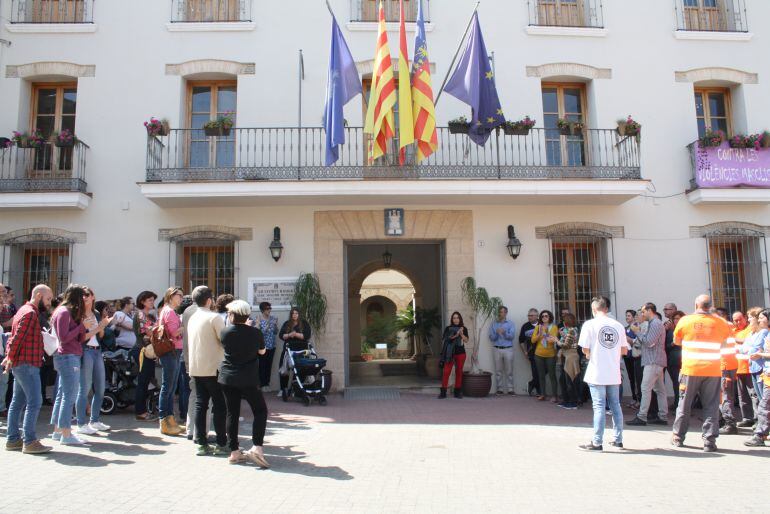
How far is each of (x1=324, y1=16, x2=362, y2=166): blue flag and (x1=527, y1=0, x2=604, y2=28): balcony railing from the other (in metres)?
4.27

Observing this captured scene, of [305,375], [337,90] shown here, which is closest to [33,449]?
[305,375]

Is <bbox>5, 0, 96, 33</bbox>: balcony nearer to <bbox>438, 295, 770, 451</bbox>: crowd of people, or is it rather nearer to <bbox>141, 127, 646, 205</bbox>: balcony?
<bbox>141, 127, 646, 205</bbox>: balcony

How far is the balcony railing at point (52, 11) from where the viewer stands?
462 inches

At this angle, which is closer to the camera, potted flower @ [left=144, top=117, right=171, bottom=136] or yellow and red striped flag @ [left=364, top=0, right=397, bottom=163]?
yellow and red striped flag @ [left=364, top=0, right=397, bottom=163]

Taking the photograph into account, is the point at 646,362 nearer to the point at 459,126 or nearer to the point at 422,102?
the point at 459,126

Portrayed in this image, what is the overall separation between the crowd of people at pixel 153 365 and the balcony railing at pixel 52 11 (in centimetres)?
669

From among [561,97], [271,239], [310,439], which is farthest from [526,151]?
[310,439]

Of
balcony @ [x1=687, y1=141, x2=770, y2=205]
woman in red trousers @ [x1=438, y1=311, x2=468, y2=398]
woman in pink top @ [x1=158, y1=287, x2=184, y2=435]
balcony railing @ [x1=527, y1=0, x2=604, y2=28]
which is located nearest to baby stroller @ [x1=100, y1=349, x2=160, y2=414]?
woman in pink top @ [x1=158, y1=287, x2=184, y2=435]

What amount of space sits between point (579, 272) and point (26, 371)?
9.34 metres

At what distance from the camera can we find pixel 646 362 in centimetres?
789

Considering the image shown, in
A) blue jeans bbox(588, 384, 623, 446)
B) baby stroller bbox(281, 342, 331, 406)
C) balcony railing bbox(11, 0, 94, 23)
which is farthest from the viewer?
balcony railing bbox(11, 0, 94, 23)

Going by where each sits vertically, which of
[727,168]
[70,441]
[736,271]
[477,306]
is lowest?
[70,441]

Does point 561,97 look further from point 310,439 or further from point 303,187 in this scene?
point 310,439

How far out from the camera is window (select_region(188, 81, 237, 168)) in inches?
456
